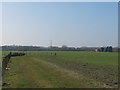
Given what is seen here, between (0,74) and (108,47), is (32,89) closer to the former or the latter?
(0,74)

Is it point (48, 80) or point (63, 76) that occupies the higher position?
point (48, 80)

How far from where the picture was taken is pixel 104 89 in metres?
15.9

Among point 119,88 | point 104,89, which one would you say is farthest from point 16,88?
point 119,88

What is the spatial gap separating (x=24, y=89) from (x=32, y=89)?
48 cm

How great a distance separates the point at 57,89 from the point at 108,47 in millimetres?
187572

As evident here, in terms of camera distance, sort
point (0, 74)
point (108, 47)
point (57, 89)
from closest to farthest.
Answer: point (57, 89)
point (0, 74)
point (108, 47)

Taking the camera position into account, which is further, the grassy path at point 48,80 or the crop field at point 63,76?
the crop field at point 63,76

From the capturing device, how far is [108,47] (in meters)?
199

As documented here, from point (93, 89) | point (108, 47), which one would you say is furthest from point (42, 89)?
point (108, 47)

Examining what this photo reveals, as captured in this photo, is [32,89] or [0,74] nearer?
[32,89]

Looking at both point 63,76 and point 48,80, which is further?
point 63,76

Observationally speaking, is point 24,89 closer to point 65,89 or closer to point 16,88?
point 16,88

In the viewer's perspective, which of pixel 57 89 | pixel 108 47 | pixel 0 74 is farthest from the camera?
pixel 108 47

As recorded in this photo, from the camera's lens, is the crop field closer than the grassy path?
No
